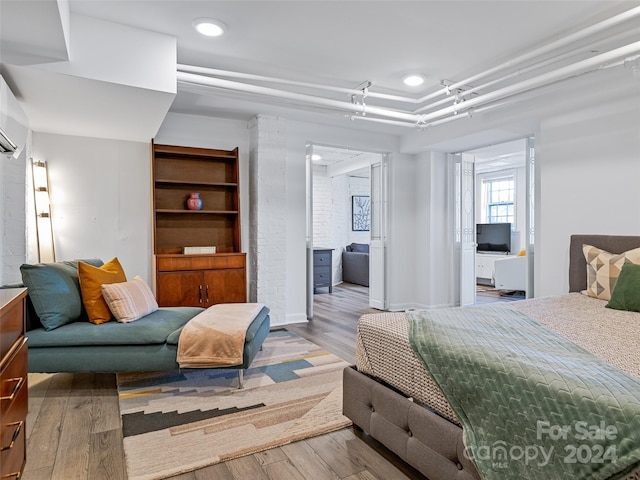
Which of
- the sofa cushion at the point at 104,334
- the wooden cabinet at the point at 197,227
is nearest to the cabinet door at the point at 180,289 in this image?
the wooden cabinet at the point at 197,227

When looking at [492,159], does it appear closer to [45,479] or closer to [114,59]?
[114,59]

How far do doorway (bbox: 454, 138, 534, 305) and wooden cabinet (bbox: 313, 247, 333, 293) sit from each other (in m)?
2.59

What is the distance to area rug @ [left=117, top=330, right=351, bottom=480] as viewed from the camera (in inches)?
77.7

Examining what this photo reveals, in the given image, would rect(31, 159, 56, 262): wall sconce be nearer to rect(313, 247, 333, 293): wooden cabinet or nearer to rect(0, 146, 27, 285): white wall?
rect(0, 146, 27, 285): white wall

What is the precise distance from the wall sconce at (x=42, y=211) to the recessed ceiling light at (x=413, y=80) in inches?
142

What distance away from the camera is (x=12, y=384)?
5.11 feet

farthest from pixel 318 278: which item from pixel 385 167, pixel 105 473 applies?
pixel 105 473

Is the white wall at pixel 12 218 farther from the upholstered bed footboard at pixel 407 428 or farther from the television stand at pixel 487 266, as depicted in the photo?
the television stand at pixel 487 266

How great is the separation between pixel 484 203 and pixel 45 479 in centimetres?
906

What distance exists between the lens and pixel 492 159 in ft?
24.9

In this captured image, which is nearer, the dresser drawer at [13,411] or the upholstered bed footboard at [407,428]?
the dresser drawer at [13,411]

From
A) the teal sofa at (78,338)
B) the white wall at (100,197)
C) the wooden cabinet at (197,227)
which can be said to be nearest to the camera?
the teal sofa at (78,338)

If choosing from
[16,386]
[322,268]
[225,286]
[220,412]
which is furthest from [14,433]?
[322,268]

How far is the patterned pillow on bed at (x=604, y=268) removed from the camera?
111 inches
